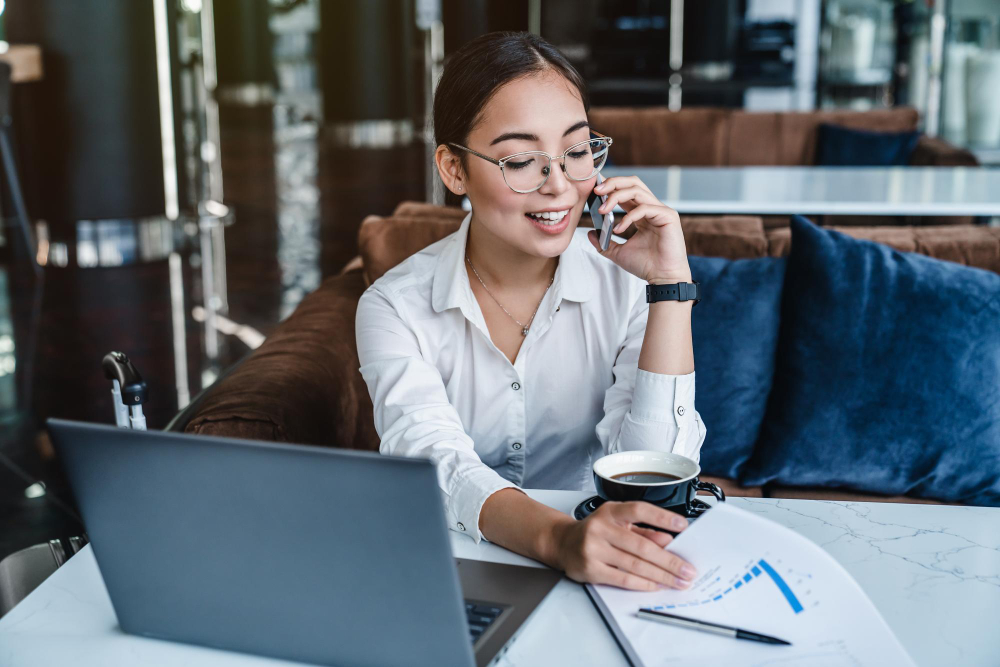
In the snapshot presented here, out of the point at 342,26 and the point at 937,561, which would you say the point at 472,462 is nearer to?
the point at 937,561

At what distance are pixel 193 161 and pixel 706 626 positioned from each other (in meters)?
6.44

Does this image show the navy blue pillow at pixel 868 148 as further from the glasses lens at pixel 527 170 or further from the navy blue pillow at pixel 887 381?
the glasses lens at pixel 527 170

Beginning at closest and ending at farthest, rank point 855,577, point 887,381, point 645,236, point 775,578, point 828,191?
point 775,578, point 855,577, point 645,236, point 887,381, point 828,191

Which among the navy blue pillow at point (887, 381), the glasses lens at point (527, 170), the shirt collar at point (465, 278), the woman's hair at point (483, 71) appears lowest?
the navy blue pillow at point (887, 381)

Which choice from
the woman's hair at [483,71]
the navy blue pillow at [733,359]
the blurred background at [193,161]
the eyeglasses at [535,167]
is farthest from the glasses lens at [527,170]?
the blurred background at [193,161]

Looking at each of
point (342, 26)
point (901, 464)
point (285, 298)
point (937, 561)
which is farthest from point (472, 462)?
point (342, 26)

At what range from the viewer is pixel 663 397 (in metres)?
1.47

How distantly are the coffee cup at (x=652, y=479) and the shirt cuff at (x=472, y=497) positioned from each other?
148mm

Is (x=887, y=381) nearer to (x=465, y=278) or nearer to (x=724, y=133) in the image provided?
(x=465, y=278)

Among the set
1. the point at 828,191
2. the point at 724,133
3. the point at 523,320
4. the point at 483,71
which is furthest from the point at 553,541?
the point at 724,133

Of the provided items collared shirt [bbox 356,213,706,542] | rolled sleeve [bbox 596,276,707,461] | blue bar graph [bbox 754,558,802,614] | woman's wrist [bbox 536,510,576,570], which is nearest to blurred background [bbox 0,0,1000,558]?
collared shirt [bbox 356,213,706,542]

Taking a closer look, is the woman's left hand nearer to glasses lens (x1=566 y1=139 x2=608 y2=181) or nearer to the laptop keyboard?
glasses lens (x1=566 y1=139 x2=608 y2=181)

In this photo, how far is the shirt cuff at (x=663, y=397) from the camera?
146cm

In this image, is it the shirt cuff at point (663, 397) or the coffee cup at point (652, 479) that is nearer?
the coffee cup at point (652, 479)
